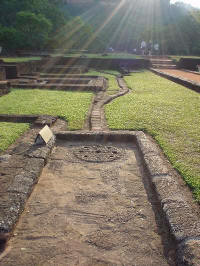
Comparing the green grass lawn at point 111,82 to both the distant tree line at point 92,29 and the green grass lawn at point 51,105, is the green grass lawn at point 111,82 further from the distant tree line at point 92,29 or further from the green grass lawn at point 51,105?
the distant tree line at point 92,29

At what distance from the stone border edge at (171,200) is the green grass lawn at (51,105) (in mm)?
1393

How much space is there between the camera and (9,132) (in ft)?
15.2

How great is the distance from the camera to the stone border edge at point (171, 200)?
190 centimetres

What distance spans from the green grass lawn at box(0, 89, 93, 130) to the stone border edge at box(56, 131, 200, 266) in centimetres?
139

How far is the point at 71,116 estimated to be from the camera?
18.7ft

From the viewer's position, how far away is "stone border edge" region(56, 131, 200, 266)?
1897 millimetres

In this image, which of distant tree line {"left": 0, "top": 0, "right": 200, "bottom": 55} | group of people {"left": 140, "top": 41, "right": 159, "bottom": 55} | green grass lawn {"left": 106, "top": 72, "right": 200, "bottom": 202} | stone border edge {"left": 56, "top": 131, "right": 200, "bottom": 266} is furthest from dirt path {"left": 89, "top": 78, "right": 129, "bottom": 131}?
group of people {"left": 140, "top": 41, "right": 159, "bottom": 55}

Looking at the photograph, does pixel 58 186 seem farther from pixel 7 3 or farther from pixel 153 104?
pixel 7 3

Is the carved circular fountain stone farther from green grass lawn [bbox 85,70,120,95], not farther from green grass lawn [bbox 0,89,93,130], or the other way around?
green grass lawn [bbox 85,70,120,95]

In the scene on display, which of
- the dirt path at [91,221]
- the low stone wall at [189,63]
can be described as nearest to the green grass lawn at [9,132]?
the dirt path at [91,221]

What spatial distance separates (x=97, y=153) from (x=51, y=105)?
3.40 metres

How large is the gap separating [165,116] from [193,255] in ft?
14.3

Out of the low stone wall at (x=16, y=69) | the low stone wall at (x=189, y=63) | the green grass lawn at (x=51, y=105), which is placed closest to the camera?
the green grass lawn at (x=51, y=105)

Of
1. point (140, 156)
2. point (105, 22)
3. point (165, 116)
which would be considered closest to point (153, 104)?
point (165, 116)
